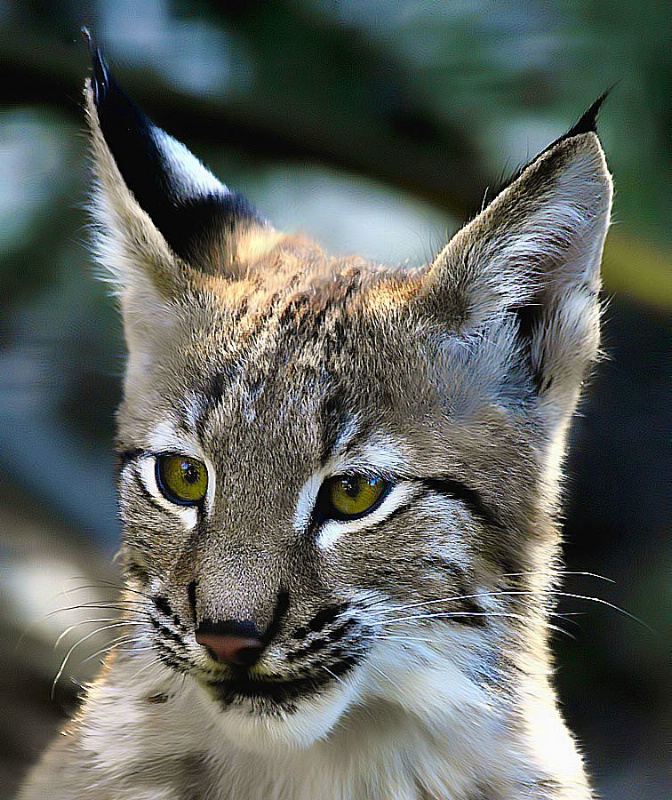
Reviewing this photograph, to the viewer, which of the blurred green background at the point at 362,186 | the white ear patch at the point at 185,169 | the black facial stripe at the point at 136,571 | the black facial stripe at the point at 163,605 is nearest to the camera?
the black facial stripe at the point at 163,605

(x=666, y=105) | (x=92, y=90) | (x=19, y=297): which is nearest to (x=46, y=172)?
(x=19, y=297)

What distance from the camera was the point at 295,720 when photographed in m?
1.28

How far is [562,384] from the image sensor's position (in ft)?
4.70

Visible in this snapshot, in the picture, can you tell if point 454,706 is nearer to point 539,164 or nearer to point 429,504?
point 429,504

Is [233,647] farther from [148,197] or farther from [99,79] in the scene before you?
[99,79]

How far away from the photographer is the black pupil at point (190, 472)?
1358 mm

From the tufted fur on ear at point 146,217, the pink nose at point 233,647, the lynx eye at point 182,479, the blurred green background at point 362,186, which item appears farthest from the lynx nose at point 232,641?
the blurred green background at point 362,186

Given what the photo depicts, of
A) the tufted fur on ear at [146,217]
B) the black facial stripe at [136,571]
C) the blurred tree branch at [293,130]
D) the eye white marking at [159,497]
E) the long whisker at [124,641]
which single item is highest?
the blurred tree branch at [293,130]

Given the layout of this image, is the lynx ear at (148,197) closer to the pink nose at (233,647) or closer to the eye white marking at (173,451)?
the eye white marking at (173,451)

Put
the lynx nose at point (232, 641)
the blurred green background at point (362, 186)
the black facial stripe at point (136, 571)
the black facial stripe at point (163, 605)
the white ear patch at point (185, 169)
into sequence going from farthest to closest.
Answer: the blurred green background at point (362, 186) → the white ear patch at point (185, 169) → the black facial stripe at point (136, 571) → the black facial stripe at point (163, 605) → the lynx nose at point (232, 641)

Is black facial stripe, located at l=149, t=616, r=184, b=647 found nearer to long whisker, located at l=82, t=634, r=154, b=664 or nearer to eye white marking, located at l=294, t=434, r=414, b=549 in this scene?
long whisker, located at l=82, t=634, r=154, b=664

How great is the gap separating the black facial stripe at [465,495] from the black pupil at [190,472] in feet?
1.03

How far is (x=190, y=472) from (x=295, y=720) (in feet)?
1.20

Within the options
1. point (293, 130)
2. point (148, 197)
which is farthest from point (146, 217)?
point (293, 130)
